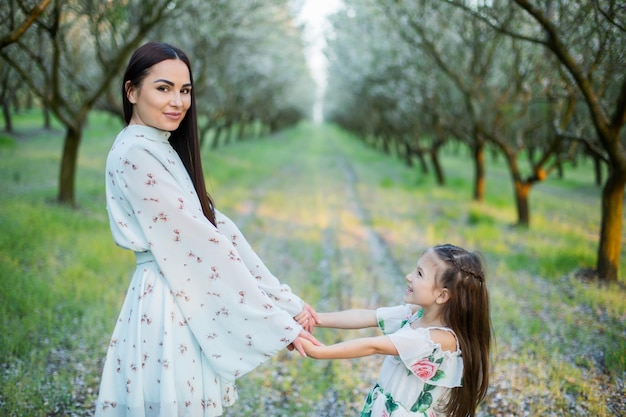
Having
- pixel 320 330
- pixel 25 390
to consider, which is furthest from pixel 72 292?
pixel 320 330

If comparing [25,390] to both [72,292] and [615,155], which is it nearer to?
[72,292]

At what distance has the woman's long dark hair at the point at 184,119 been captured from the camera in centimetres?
236

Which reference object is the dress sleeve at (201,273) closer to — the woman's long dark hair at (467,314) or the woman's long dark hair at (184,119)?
the woman's long dark hair at (184,119)

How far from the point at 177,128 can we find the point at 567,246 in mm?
8639

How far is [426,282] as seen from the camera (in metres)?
2.52

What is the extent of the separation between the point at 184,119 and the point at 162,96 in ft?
0.88

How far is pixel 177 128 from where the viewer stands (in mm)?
2600

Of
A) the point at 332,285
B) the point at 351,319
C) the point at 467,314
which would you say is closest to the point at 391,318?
the point at 351,319

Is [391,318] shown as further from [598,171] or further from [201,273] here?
[598,171]

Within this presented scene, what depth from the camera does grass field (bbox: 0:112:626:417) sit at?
4.20 metres

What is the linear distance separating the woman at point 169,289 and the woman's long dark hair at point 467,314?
0.79m

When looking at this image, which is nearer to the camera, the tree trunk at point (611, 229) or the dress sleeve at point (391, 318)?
the dress sleeve at point (391, 318)

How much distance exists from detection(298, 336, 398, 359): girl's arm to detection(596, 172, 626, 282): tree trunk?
5.97 m

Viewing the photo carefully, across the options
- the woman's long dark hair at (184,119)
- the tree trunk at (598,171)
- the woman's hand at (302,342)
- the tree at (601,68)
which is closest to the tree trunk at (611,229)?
the tree at (601,68)
